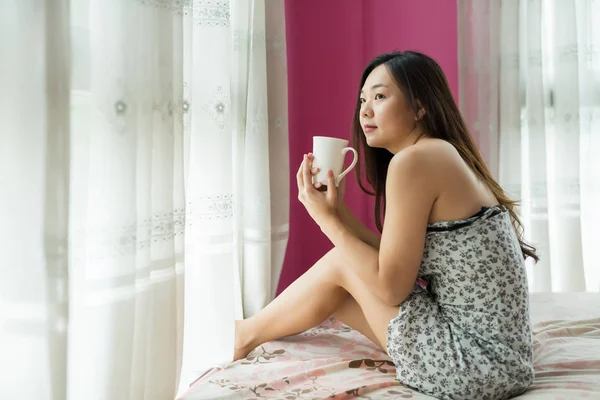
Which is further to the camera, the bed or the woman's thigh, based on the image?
the woman's thigh

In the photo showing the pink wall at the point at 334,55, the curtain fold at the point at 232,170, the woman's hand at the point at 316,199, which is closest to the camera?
the woman's hand at the point at 316,199

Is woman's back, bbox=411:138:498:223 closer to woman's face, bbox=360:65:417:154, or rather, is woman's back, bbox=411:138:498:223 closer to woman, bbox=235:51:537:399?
woman, bbox=235:51:537:399

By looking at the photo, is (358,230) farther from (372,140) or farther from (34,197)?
(34,197)

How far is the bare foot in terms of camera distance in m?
1.69

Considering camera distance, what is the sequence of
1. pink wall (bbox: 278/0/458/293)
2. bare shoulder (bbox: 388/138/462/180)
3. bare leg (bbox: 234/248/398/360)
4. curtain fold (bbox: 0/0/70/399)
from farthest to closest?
pink wall (bbox: 278/0/458/293) < bare leg (bbox: 234/248/398/360) < bare shoulder (bbox: 388/138/462/180) < curtain fold (bbox: 0/0/70/399)

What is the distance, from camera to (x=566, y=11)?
2.45m

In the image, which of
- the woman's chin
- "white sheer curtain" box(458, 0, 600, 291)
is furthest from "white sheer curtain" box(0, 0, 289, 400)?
"white sheer curtain" box(458, 0, 600, 291)

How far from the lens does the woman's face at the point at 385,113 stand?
1.45 metres

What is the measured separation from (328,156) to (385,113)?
0.18 meters

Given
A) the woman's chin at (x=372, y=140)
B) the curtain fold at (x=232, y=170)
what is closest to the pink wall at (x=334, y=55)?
the curtain fold at (x=232, y=170)

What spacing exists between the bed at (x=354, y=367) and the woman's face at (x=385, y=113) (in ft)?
1.84

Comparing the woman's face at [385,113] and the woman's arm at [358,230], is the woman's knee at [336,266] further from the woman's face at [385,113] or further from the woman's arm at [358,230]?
the woman's face at [385,113]

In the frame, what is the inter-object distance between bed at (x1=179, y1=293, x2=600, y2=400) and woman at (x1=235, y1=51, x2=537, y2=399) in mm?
84

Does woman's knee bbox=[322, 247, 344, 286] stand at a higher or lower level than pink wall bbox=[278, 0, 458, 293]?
lower
